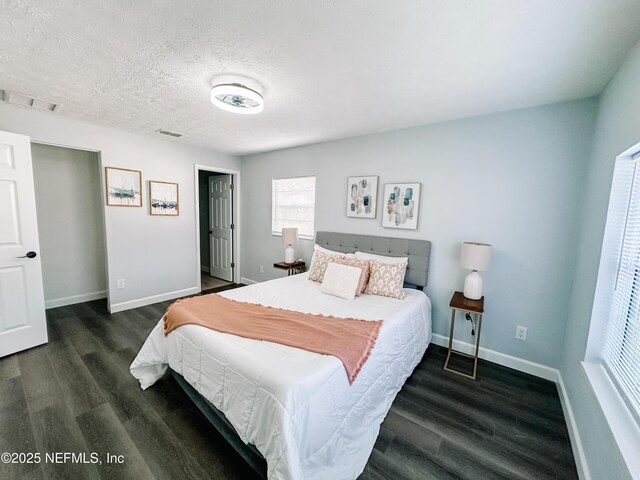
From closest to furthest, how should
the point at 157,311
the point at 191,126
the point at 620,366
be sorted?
1. the point at 620,366
2. the point at 191,126
3. the point at 157,311

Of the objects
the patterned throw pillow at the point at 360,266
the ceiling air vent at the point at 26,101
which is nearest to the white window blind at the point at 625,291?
the patterned throw pillow at the point at 360,266

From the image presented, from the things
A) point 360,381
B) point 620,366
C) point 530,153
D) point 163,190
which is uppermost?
point 530,153

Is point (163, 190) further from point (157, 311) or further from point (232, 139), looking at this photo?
point (157, 311)

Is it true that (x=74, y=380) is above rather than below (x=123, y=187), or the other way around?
below

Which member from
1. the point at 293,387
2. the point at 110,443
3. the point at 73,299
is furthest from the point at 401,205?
the point at 73,299

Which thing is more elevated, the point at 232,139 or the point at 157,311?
the point at 232,139

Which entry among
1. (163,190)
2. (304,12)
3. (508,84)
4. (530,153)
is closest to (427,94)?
(508,84)

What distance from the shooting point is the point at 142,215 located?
362 cm

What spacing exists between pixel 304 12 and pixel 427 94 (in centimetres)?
124

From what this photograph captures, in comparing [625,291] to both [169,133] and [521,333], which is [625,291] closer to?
[521,333]

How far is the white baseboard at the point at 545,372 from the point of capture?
57.9 inches

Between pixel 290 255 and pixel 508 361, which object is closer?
pixel 508 361

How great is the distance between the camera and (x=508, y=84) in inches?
73.9

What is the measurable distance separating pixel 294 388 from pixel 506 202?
2.42m
